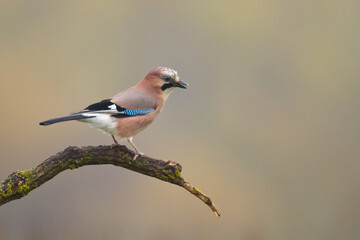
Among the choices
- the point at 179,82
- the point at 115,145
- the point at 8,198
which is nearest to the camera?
the point at 8,198

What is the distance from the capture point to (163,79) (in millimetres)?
4457

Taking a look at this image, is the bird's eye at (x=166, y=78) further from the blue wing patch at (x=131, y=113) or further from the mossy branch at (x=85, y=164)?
the mossy branch at (x=85, y=164)

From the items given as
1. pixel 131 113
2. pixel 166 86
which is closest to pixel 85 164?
pixel 131 113

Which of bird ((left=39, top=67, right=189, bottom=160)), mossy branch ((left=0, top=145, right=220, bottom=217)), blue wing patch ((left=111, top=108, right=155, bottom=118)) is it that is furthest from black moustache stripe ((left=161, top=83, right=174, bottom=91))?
mossy branch ((left=0, top=145, right=220, bottom=217))

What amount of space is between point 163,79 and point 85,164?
1.12 meters

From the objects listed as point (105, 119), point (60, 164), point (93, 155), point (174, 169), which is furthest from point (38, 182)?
point (174, 169)

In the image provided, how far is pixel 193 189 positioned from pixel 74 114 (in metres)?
1.23

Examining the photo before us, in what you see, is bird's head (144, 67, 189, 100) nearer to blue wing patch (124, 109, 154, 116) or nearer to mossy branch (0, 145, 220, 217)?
blue wing patch (124, 109, 154, 116)

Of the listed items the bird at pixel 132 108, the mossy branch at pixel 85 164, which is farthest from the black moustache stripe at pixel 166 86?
the mossy branch at pixel 85 164

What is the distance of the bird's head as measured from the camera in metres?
4.40

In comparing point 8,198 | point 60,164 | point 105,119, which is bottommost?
point 8,198

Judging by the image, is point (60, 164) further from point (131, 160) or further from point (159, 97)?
point (159, 97)

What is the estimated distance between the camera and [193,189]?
3971 mm

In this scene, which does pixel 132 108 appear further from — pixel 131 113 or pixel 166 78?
pixel 166 78
